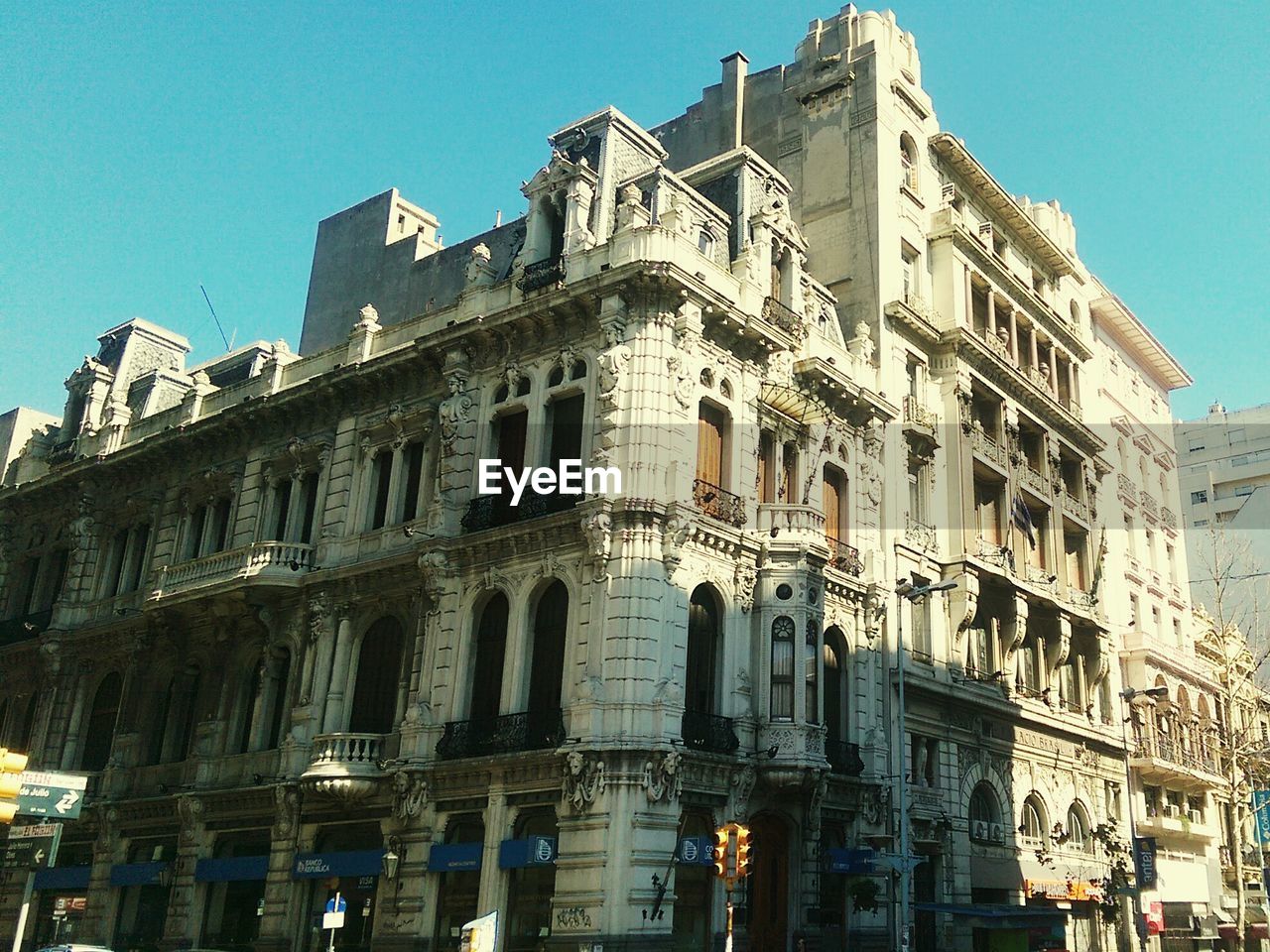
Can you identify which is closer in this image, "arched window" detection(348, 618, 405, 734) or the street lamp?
"arched window" detection(348, 618, 405, 734)

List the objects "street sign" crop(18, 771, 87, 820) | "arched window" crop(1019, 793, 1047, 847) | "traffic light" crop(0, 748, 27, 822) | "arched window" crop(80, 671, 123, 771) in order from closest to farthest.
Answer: "traffic light" crop(0, 748, 27, 822) → "street sign" crop(18, 771, 87, 820) → "arched window" crop(1019, 793, 1047, 847) → "arched window" crop(80, 671, 123, 771)

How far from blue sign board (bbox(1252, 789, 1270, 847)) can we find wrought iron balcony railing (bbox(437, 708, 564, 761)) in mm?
24810

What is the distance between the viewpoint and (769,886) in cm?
2941

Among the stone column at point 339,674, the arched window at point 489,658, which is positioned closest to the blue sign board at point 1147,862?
the arched window at point 489,658

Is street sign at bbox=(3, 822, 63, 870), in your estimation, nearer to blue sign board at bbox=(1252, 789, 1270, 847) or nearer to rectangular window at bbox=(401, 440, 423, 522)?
Result: rectangular window at bbox=(401, 440, 423, 522)

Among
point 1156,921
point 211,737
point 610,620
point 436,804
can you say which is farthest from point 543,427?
point 1156,921

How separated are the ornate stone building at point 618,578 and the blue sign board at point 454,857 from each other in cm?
13

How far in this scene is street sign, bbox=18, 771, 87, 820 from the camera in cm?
2142

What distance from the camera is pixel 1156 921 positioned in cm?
4322

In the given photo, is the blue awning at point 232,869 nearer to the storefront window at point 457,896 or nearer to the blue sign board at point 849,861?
the storefront window at point 457,896

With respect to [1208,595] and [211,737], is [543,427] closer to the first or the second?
[211,737]

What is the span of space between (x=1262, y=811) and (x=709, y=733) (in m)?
23.1

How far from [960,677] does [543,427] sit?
16.2 meters

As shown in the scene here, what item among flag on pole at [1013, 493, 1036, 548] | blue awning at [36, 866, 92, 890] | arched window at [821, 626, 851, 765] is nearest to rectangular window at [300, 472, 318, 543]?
blue awning at [36, 866, 92, 890]
